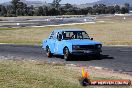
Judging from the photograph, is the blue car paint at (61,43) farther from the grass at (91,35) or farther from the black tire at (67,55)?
the grass at (91,35)

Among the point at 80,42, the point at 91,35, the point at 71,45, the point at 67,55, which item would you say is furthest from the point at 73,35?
the point at 91,35

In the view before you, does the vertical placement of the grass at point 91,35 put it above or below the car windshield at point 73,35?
below

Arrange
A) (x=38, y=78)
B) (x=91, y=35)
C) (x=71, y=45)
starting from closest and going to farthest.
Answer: (x=38, y=78)
(x=71, y=45)
(x=91, y=35)

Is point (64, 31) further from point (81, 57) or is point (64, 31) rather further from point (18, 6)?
point (18, 6)

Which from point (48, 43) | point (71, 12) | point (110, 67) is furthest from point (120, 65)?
point (71, 12)

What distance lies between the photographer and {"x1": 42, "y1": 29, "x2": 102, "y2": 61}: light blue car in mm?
19453

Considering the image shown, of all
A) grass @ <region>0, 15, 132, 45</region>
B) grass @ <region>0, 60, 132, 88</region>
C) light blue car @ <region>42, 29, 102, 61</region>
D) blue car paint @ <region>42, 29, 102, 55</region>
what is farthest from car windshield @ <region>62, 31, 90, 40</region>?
grass @ <region>0, 15, 132, 45</region>

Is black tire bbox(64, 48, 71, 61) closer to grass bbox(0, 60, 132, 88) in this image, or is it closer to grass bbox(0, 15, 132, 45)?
grass bbox(0, 60, 132, 88)

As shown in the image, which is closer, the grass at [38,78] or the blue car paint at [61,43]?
the grass at [38,78]

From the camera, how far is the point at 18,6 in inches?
7756

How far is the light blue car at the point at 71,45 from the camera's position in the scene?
1945cm

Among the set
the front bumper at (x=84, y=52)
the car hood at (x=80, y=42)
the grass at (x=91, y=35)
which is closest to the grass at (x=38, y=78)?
the front bumper at (x=84, y=52)

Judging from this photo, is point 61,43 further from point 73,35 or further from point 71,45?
point 71,45

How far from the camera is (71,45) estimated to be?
63.5ft
